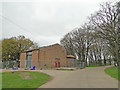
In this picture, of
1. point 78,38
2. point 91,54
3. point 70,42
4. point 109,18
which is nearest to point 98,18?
point 109,18

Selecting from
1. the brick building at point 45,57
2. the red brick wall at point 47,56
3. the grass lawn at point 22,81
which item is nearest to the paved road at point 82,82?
the grass lawn at point 22,81

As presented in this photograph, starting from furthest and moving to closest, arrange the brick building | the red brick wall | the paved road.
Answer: the brick building < the red brick wall < the paved road

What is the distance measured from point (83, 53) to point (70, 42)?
22.7 feet

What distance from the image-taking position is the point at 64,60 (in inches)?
1542

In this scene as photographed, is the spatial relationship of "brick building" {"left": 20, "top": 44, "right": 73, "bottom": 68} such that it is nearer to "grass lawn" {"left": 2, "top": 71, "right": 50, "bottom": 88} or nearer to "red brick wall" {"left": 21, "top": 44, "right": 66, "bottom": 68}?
"red brick wall" {"left": 21, "top": 44, "right": 66, "bottom": 68}

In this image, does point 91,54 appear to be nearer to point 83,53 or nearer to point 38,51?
point 83,53

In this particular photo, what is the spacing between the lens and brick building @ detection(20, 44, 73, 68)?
32000 millimetres

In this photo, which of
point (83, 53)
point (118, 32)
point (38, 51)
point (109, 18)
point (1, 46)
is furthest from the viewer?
point (83, 53)

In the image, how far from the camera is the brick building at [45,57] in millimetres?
32000

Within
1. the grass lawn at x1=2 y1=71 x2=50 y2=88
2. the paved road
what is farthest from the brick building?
the paved road

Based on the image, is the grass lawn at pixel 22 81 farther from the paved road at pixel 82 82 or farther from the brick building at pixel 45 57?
the brick building at pixel 45 57

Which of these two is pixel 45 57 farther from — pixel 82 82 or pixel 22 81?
pixel 82 82

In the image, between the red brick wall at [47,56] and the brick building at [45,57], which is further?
the brick building at [45,57]

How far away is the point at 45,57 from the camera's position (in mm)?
33125
